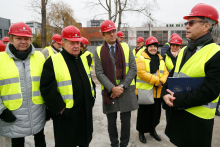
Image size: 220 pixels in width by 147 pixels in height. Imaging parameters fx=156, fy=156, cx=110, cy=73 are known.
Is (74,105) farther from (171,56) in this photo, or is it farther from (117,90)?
(171,56)

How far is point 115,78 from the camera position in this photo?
107 inches

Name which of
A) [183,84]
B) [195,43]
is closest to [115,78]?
[183,84]

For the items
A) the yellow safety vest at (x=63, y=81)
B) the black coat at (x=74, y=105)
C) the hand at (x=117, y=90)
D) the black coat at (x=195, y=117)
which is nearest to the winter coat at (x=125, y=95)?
the hand at (x=117, y=90)

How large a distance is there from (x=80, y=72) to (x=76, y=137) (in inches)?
36.2

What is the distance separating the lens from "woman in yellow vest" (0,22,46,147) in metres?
2.05

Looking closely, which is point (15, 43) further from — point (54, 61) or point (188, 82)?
point (188, 82)

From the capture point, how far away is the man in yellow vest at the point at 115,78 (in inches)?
105

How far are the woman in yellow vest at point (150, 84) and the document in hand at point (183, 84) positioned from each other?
1.27m

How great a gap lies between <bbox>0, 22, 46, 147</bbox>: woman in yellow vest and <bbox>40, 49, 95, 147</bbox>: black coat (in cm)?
24

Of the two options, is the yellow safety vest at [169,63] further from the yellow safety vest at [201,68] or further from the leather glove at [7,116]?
the leather glove at [7,116]

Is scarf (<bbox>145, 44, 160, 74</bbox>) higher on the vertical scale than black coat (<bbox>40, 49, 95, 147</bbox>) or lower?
higher

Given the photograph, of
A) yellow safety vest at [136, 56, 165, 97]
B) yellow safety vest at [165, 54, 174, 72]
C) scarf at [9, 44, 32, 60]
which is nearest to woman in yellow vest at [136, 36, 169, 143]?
yellow safety vest at [136, 56, 165, 97]

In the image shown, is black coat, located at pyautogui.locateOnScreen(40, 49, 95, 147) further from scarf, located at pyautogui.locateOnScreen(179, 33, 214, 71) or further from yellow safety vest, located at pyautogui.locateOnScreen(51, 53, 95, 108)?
scarf, located at pyautogui.locateOnScreen(179, 33, 214, 71)

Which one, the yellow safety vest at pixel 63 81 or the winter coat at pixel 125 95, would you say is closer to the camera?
the yellow safety vest at pixel 63 81
